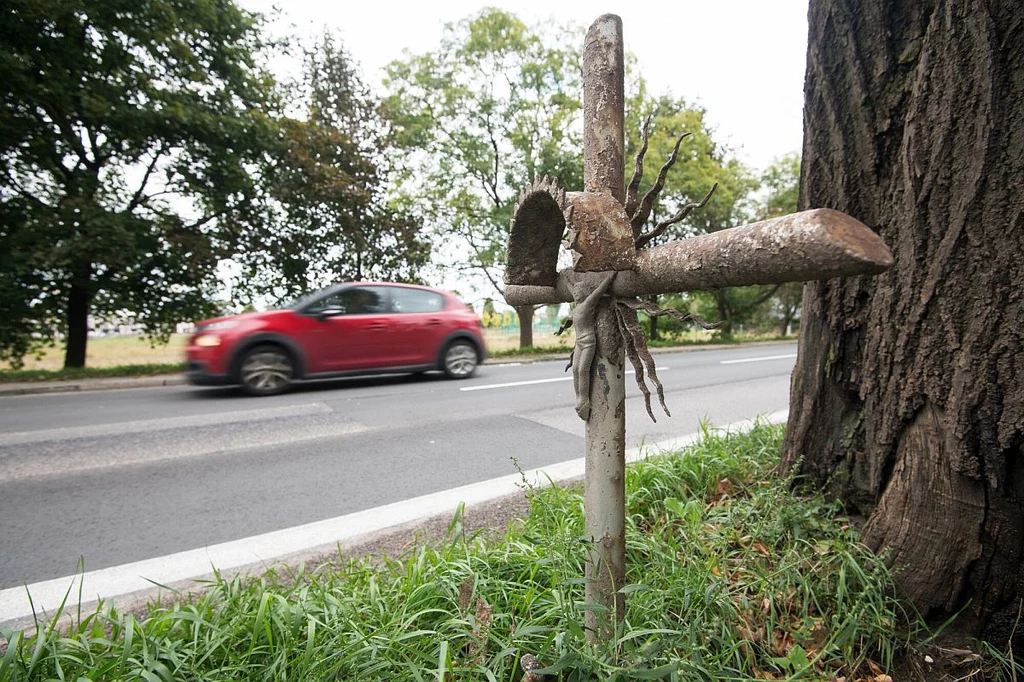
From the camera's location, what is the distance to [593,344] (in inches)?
46.9

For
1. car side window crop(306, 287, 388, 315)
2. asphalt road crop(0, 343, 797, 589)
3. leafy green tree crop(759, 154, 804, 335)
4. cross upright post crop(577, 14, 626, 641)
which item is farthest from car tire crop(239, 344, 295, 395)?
leafy green tree crop(759, 154, 804, 335)

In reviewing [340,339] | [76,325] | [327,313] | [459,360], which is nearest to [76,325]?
[76,325]

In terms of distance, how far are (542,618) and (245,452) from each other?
377 cm

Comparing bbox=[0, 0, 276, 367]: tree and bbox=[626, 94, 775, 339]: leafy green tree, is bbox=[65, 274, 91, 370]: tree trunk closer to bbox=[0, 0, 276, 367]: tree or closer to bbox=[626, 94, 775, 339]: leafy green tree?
bbox=[0, 0, 276, 367]: tree

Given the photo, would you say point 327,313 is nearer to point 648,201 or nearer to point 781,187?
point 648,201

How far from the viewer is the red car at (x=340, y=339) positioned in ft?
21.7

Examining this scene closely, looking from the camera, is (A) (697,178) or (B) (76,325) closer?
(B) (76,325)

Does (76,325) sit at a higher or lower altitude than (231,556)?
higher

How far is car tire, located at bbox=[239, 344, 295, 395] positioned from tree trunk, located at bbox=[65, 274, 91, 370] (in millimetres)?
6076

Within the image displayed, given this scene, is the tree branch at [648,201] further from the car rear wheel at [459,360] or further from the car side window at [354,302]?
the car rear wheel at [459,360]

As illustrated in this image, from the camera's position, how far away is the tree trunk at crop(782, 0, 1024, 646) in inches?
53.8

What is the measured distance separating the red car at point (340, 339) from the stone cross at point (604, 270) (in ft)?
21.0

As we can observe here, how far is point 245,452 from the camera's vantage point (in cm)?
426

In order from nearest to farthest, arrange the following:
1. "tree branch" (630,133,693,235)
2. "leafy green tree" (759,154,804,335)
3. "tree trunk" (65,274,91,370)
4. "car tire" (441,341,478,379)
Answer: "tree branch" (630,133,693,235) → "car tire" (441,341,478,379) → "tree trunk" (65,274,91,370) → "leafy green tree" (759,154,804,335)
